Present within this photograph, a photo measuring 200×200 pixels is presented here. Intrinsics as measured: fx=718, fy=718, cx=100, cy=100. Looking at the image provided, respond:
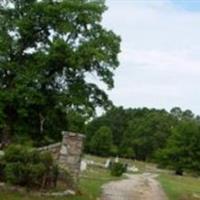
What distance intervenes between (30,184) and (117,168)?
2735 centimetres

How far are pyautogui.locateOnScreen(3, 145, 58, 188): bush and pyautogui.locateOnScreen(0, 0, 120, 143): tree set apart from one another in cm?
1165

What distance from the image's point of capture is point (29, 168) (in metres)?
20.2

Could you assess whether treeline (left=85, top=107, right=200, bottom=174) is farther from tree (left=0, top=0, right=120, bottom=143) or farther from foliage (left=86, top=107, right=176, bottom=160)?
tree (left=0, top=0, right=120, bottom=143)

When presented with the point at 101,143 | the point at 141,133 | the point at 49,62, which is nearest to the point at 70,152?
the point at 49,62

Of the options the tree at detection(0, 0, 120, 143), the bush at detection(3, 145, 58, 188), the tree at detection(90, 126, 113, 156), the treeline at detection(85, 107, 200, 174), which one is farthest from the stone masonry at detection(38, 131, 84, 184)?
the tree at detection(90, 126, 113, 156)

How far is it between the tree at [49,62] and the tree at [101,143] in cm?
6368

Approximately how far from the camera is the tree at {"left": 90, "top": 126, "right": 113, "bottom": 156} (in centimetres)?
9869

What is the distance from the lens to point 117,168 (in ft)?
157

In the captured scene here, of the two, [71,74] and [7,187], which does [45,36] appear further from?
[7,187]

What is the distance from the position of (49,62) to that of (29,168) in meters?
13.5

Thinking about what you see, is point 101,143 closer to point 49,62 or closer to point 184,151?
point 184,151

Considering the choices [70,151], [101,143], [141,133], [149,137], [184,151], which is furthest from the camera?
[141,133]

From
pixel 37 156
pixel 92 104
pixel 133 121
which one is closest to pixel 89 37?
pixel 92 104

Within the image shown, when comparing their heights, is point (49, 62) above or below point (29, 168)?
above
